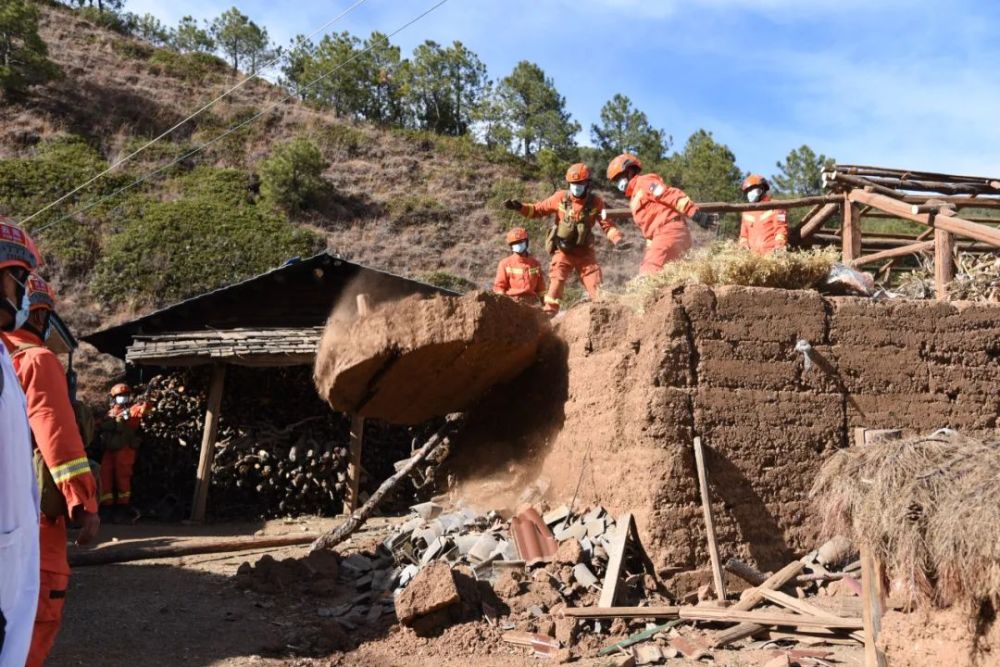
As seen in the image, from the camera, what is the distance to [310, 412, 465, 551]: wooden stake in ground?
9.03m

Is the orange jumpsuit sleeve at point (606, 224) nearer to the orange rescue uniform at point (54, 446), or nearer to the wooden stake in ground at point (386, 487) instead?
the wooden stake in ground at point (386, 487)

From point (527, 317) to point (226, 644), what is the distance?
11.7 ft

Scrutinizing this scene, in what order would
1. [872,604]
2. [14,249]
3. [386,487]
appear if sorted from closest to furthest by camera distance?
1. [14,249]
2. [872,604]
3. [386,487]

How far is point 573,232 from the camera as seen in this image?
10.1 metres

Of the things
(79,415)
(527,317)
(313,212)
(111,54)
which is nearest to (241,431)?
(527,317)

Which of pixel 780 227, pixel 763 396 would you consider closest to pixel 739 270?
pixel 763 396

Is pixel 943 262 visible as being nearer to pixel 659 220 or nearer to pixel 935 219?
pixel 935 219

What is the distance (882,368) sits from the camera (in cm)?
712

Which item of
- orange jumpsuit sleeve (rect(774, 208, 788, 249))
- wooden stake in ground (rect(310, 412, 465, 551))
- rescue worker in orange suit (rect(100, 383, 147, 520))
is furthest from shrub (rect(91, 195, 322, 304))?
orange jumpsuit sleeve (rect(774, 208, 788, 249))

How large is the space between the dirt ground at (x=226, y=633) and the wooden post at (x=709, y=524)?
2.11 ft

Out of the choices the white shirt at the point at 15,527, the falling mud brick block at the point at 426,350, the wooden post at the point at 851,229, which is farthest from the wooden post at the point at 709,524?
the white shirt at the point at 15,527

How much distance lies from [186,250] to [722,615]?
21.7 metres

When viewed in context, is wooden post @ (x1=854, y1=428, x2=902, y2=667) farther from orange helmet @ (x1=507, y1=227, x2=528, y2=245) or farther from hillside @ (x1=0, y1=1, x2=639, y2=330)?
hillside @ (x1=0, y1=1, x2=639, y2=330)

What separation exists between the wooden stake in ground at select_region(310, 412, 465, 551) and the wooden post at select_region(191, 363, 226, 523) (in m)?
3.72
